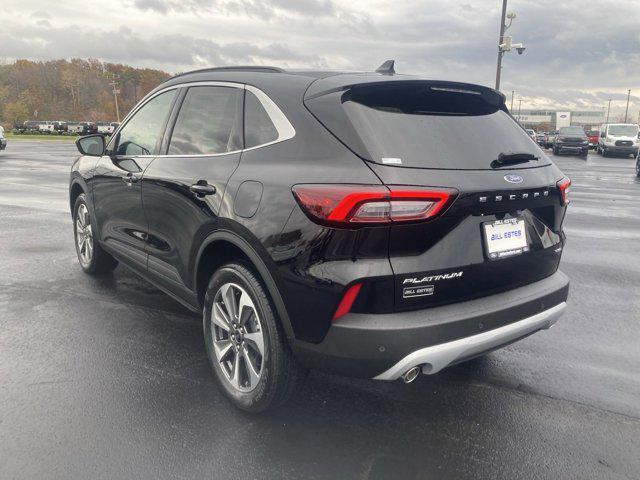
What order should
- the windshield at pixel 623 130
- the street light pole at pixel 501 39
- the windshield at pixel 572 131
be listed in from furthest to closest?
1. the windshield at pixel 572 131
2. the windshield at pixel 623 130
3. the street light pole at pixel 501 39

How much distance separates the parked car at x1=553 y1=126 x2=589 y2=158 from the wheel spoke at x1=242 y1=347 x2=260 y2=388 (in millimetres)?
32951

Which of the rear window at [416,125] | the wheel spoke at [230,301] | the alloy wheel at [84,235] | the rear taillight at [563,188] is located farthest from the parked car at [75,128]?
the rear taillight at [563,188]

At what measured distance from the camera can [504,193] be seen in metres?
2.71

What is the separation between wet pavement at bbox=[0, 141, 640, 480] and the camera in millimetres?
2660

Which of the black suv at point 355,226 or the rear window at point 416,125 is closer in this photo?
the black suv at point 355,226

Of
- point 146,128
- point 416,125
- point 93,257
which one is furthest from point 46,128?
point 416,125

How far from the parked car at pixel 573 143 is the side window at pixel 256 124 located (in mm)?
32657

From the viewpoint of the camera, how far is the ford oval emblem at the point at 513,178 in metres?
2.77

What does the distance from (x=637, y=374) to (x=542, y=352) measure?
1.93 ft

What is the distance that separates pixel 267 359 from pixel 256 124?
49.7 inches

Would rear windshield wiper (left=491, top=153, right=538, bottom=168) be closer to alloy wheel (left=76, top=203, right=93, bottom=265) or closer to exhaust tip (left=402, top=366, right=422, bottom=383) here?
exhaust tip (left=402, top=366, right=422, bottom=383)

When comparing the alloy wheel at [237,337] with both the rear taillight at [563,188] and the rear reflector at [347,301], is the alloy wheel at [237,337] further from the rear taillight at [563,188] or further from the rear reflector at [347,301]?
the rear taillight at [563,188]

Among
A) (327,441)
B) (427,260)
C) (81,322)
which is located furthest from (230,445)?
(81,322)

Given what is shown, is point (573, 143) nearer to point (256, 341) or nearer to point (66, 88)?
point (256, 341)
